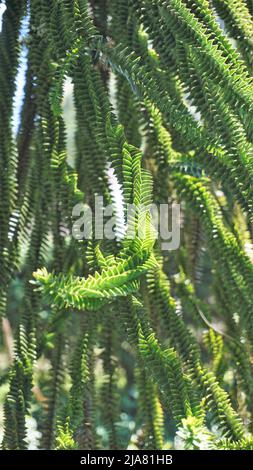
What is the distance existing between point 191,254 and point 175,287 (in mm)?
118

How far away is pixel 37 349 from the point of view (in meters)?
1.41

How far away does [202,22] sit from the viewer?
1.09 m

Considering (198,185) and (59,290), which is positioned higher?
(198,185)

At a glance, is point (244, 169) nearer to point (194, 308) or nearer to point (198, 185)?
point (198, 185)

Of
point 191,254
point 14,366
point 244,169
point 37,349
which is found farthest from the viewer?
point 191,254

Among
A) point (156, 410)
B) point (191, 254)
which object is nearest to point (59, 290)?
point (156, 410)

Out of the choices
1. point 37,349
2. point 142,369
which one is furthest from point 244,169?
point 37,349

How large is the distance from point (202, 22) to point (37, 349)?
2.08 feet

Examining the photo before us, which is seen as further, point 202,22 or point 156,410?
point 156,410

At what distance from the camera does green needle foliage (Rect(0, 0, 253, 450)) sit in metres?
1.06

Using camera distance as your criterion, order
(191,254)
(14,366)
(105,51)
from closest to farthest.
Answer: (105,51) < (14,366) < (191,254)

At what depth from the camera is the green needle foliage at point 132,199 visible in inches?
41.6

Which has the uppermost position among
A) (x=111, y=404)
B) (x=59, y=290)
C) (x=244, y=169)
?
(x=244, y=169)

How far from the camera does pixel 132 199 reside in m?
1.05
